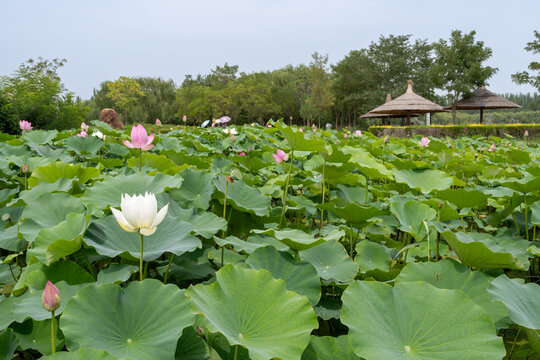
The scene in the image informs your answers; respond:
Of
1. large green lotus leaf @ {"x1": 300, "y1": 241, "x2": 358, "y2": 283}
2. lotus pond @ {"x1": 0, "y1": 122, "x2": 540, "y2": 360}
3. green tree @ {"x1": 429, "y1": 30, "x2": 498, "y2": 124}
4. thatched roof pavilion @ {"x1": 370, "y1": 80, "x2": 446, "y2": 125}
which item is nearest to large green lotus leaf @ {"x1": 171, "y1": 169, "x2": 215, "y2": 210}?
lotus pond @ {"x1": 0, "y1": 122, "x2": 540, "y2": 360}

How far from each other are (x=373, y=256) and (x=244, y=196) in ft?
1.72

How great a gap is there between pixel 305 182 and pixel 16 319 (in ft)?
4.13

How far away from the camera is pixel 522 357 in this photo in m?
0.98

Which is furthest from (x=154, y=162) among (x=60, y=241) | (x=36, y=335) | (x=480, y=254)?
(x=480, y=254)

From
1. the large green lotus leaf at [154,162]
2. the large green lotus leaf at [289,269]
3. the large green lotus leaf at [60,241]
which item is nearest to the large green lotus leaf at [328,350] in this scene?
the large green lotus leaf at [289,269]

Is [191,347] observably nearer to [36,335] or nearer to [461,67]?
[36,335]

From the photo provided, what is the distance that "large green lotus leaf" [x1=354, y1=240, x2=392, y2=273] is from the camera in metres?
1.20

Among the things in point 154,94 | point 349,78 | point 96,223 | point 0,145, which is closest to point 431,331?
point 96,223

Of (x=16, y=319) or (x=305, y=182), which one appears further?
(x=305, y=182)

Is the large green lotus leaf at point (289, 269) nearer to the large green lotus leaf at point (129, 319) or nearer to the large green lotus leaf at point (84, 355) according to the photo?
the large green lotus leaf at point (129, 319)

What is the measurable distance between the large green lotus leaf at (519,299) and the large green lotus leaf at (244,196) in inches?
29.6

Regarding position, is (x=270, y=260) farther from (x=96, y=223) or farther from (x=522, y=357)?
(x=522, y=357)

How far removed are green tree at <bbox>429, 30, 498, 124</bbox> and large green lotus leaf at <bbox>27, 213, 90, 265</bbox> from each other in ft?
102

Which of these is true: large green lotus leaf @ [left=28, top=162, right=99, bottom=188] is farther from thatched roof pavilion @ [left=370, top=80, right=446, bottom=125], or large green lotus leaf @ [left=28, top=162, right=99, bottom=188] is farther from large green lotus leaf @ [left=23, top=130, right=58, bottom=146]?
thatched roof pavilion @ [left=370, top=80, right=446, bottom=125]
